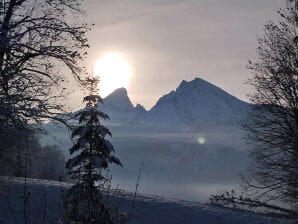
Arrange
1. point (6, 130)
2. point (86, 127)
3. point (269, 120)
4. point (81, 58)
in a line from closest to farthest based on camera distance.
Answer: point (6, 130) → point (86, 127) → point (81, 58) → point (269, 120)

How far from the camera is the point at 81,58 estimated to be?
1873 centimetres

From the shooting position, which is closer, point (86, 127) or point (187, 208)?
point (86, 127)

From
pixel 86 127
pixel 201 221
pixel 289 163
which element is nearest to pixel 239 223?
pixel 201 221

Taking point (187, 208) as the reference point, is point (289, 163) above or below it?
above

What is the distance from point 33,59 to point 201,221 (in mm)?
9649

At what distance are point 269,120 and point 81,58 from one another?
28.6ft

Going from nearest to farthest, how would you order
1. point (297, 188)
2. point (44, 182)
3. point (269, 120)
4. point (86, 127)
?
point (86, 127) < point (297, 188) < point (269, 120) < point (44, 182)

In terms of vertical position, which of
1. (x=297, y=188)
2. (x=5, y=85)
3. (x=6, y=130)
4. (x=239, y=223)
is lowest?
(x=239, y=223)

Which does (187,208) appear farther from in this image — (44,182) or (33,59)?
(33,59)

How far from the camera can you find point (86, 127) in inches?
690

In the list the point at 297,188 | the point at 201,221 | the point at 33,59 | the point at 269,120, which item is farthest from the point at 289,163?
the point at 33,59

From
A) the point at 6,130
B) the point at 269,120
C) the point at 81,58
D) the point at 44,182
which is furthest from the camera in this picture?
the point at 44,182

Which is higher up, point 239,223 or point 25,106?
point 25,106

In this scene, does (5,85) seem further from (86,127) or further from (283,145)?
(283,145)
